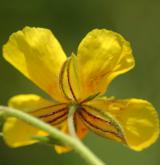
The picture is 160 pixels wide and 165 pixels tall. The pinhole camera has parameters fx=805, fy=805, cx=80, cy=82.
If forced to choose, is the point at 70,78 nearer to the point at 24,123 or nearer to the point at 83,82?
the point at 83,82

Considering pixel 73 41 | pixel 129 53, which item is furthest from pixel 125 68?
pixel 73 41

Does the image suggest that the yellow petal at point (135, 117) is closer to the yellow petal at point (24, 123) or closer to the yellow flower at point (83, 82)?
the yellow flower at point (83, 82)

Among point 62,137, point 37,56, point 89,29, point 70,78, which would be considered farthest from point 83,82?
point 89,29

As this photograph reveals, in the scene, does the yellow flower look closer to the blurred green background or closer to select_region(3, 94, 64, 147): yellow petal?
select_region(3, 94, 64, 147): yellow petal

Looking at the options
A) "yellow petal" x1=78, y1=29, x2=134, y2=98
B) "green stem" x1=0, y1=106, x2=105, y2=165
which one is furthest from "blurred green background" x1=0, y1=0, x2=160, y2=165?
"green stem" x1=0, y1=106, x2=105, y2=165

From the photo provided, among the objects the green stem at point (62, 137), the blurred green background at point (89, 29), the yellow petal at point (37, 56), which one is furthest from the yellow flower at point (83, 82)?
the blurred green background at point (89, 29)

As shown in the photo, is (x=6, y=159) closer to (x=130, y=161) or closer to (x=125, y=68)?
(x=130, y=161)
